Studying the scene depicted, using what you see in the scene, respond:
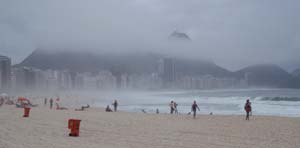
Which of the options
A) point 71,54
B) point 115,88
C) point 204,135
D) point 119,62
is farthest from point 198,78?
point 204,135

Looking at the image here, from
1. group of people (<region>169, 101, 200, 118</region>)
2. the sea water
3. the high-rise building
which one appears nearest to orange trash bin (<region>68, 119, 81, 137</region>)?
group of people (<region>169, 101, 200, 118</region>)

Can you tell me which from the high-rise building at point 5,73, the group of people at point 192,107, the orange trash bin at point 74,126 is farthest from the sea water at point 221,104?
the high-rise building at point 5,73

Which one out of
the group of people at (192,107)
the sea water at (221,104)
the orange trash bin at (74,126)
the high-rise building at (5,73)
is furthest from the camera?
the high-rise building at (5,73)

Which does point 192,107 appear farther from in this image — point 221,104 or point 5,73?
point 5,73

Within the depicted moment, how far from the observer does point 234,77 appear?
18488 cm

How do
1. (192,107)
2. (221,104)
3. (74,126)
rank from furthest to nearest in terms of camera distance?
(221,104) → (192,107) → (74,126)

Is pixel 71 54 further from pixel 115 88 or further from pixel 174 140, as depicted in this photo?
pixel 174 140

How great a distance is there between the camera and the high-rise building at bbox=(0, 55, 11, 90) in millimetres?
108312

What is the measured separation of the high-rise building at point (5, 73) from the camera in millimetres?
108312

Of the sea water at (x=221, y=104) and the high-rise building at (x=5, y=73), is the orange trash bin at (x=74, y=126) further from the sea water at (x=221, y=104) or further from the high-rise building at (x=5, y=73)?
the high-rise building at (x=5, y=73)

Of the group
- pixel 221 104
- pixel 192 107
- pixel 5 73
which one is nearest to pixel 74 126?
pixel 192 107

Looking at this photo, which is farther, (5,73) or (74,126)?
(5,73)

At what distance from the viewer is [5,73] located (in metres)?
111

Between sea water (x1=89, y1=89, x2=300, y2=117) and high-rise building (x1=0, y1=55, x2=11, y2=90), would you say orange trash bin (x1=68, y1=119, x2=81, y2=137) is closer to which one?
sea water (x1=89, y1=89, x2=300, y2=117)
